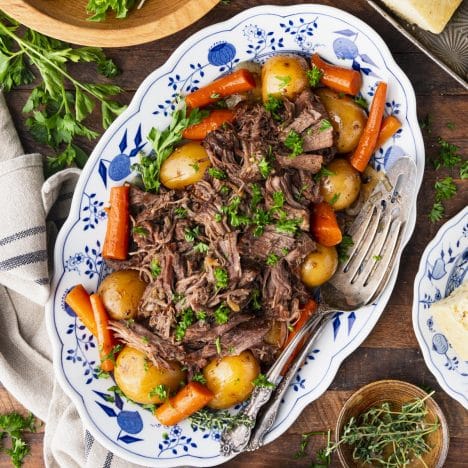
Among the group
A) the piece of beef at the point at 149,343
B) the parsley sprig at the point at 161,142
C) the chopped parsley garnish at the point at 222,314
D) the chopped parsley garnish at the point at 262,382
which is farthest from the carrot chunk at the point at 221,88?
the chopped parsley garnish at the point at 262,382

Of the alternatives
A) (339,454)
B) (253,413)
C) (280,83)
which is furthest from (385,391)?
(280,83)

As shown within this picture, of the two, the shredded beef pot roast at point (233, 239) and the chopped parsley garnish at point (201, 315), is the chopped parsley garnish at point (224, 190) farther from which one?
the chopped parsley garnish at point (201, 315)

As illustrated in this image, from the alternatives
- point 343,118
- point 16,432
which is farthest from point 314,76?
point 16,432

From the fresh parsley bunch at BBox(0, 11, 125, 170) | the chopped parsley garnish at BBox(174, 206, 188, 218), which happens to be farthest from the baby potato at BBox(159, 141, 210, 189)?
the fresh parsley bunch at BBox(0, 11, 125, 170)

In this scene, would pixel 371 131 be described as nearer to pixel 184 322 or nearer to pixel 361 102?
pixel 361 102

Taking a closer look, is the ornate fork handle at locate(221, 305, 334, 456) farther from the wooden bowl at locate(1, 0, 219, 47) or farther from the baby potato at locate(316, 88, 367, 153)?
the wooden bowl at locate(1, 0, 219, 47)

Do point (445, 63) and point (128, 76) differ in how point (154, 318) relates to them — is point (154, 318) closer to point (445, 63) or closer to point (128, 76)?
point (128, 76)
